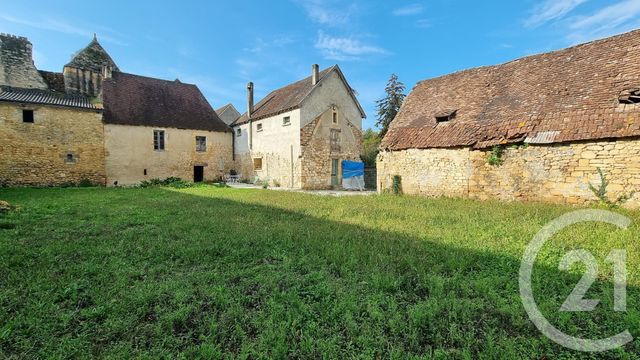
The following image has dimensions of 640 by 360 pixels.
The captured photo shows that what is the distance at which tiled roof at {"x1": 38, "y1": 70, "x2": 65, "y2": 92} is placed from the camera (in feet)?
62.1

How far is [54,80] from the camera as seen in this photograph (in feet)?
63.0

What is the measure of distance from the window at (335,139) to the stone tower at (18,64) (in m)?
17.9

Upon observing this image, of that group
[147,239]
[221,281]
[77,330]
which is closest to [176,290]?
[221,281]

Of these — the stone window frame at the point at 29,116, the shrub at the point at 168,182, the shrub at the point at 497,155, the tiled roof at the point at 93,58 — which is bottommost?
the shrub at the point at 168,182

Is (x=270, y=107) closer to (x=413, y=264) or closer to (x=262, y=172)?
(x=262, y=172)

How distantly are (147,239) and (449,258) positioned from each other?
16.8 ft

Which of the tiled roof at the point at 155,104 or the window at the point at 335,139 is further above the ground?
the tiled roof at the point at 155,104

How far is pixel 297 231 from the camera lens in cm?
620

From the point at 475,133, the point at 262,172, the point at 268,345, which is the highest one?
the point at 475,133

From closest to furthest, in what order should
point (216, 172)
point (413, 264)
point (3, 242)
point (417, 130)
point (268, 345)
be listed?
1. point (268, 345)
2. point (413, 264)
3. point (3, 242)
4. point (417, 130)
5. point (216, 172)

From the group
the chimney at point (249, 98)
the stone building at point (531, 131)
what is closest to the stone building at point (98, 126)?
the chimney at point (249, 98)

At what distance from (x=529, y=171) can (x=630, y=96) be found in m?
3.29

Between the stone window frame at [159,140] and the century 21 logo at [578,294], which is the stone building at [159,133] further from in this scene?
the century 21 logo at [578,294]

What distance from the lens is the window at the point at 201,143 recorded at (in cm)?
2250
